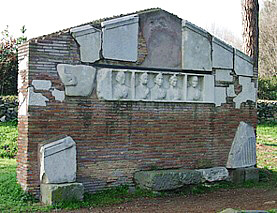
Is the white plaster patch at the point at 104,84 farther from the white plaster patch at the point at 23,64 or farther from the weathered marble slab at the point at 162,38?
the white plaster patch at the point at 23,64

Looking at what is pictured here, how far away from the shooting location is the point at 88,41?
8.38 m

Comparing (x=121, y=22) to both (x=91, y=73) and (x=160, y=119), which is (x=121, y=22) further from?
(x=160, y=119)

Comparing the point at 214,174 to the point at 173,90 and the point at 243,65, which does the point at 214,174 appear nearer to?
the point at 173,90

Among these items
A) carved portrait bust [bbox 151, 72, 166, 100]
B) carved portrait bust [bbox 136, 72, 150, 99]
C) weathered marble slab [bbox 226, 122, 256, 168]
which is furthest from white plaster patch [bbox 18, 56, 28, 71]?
weathered marble slab [bbox 226, 122, 256, 168]

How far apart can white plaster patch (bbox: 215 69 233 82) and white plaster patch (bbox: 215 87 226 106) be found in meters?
0.24

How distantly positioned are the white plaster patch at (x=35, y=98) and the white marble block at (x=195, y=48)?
3.35m

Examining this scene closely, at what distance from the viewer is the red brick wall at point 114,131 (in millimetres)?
7875

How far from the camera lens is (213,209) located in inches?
305

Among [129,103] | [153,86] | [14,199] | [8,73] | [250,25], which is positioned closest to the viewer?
[14,199]

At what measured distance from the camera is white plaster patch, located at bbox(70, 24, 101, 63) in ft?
27.2

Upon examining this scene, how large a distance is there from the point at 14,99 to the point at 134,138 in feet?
31.3

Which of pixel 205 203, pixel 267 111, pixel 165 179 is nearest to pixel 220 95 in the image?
pixel 165 179

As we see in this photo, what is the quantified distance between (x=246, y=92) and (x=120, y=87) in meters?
3.65

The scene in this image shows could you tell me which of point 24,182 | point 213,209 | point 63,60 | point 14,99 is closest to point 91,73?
point 63,60
